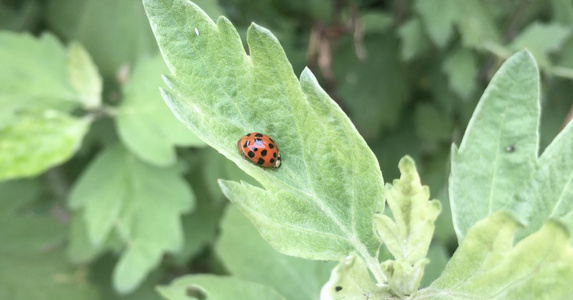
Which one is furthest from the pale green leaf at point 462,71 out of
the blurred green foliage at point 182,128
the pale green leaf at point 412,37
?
the pale green leaf at point 412,37

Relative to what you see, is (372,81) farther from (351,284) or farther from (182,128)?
(351,284)

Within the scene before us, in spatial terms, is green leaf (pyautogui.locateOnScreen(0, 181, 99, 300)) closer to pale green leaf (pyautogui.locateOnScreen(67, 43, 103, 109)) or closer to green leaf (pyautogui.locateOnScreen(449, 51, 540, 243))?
pale green leaf (pyautogui.locateOnScreen(67, 43, 103, 109))

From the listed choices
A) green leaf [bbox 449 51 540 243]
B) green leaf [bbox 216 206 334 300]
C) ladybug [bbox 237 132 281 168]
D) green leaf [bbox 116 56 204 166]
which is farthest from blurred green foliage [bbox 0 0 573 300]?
green leaf [bbox 449 51 540 243]

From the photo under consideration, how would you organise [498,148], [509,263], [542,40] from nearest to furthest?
1. [509,263]
2. [498,148]
3. [542,40]

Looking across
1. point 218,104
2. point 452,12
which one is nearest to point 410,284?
point 218,104

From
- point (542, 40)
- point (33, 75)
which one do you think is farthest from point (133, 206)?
point (542, 40)

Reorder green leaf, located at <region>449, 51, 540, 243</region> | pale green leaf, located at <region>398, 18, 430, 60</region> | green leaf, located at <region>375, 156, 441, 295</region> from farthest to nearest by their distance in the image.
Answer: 1. pale green leaf, located at <region>398, 18, 430, 60</region>
2. green leaf, located at <region>449, 51, 540, 243</region>
3. green leaf, located at <region>375, 156, 441, 295</region>

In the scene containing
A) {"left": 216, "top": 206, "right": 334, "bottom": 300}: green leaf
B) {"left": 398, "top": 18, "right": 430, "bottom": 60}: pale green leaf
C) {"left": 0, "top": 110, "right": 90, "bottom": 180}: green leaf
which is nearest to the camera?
{"left": 216, "top": 206, "right": 334, "bottom": 300}: green leaf
